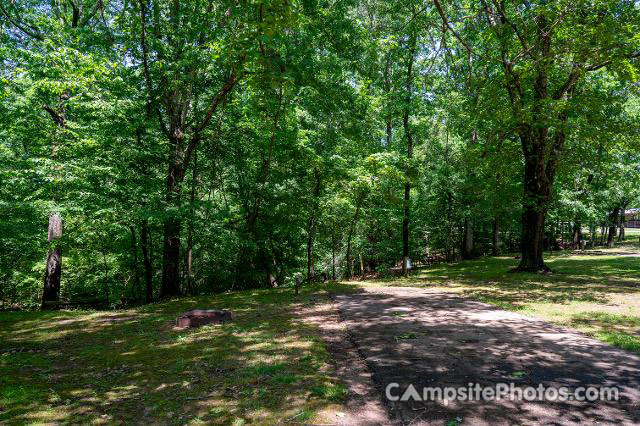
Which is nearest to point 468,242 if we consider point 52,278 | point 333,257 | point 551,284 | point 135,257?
point 333,257

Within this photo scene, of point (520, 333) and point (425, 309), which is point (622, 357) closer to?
point (520, 333)

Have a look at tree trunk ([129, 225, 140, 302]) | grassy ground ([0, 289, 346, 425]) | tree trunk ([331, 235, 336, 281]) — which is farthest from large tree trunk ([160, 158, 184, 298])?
tree trunk ([331, 235, 336, 281])

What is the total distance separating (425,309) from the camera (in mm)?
8141

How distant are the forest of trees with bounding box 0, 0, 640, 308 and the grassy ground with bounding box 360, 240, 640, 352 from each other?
7.10 ft

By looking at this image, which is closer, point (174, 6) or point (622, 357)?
point (622, 357)

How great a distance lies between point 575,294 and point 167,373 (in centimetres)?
1028

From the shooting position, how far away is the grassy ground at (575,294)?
6.44 m

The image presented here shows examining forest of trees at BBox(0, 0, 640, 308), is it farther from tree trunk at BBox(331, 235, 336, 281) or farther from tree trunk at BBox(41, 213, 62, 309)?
tree trunk at BBox(331, 235, 336, 281)

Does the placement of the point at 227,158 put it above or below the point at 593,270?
above

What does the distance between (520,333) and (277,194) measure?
1005 centimetres

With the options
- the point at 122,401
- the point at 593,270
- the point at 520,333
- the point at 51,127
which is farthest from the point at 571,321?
the point at 51,127

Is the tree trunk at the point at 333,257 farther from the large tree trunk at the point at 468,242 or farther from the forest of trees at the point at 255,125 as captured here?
the large tree trunk at the point at 468,242

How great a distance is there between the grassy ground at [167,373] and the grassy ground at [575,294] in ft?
15.6

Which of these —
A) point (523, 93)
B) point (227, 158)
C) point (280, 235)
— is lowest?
point (280, 235)
